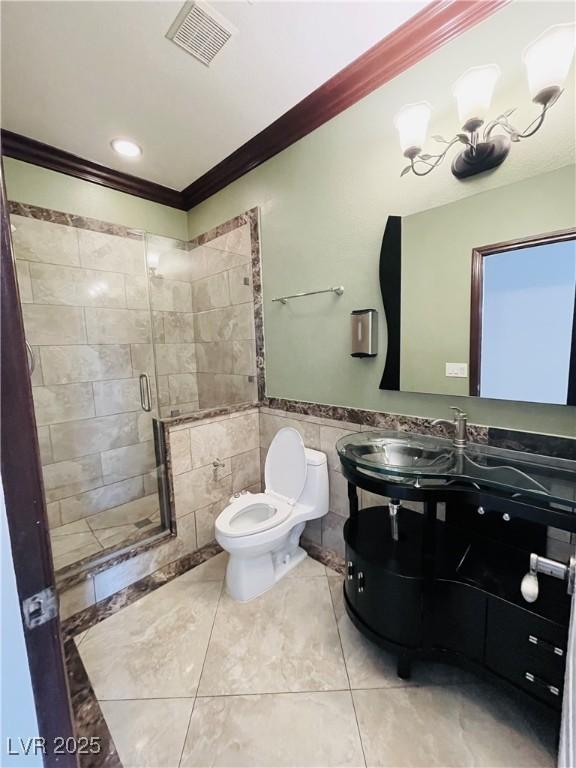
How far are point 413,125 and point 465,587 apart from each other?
184cm

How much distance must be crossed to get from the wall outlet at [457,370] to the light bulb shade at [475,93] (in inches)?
36.0

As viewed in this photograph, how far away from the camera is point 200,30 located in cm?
137

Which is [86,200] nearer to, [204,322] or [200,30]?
[204,322]

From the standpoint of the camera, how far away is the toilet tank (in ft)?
6.21

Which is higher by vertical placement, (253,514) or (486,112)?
(486,112)

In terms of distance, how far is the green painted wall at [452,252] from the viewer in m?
1.19

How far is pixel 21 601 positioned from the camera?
1.66 ft

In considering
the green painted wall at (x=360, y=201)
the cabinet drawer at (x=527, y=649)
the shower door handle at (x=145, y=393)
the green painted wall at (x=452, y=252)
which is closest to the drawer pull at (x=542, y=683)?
the cabinet drawer at (x=527, y=649)

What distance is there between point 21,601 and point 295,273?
1906mm

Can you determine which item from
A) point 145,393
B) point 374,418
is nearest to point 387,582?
point 374,418

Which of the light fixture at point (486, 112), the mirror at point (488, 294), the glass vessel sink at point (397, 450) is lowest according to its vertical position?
the glass vessel sink at point (397, 450)

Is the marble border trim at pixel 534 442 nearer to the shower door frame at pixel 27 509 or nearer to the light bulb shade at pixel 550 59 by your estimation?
the light bulb shade at pixel 550 59

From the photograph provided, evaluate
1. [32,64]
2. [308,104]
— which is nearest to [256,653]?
[308,104]

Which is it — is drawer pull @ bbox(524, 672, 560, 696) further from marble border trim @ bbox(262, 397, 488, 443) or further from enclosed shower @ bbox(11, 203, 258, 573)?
enclosed shower @ bbox(11, 203, 258, 573)
